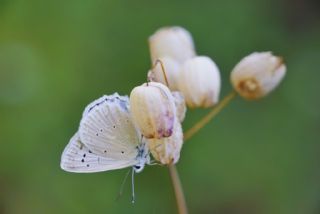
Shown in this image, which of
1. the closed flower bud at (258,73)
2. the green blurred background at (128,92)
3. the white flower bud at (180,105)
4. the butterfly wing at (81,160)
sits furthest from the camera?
the green blurred background at (128,92)

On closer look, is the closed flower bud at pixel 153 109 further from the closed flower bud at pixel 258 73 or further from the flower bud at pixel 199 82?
the closed flower bud at pixel 258 73

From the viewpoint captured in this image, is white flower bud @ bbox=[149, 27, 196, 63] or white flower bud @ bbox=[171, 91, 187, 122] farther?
white flower bud @ bbox=[149, 27, 196, 63]

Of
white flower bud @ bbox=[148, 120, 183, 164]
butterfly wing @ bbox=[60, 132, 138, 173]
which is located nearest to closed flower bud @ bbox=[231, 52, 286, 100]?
white flower bud @ bbox=[148, 120, 183, 164]

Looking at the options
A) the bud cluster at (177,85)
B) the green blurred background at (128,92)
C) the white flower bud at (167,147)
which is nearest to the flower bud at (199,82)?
the bud cluster at (177,85)

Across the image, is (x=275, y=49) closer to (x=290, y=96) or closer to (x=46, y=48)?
(x=290, y=96)

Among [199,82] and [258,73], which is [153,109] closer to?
[199,82]

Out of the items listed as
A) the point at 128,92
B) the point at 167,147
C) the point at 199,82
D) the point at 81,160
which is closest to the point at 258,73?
the point at 199,82

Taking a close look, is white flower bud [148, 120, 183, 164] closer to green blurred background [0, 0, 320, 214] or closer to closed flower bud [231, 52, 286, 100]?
closed flower bud [231, 52, 286, 100]
